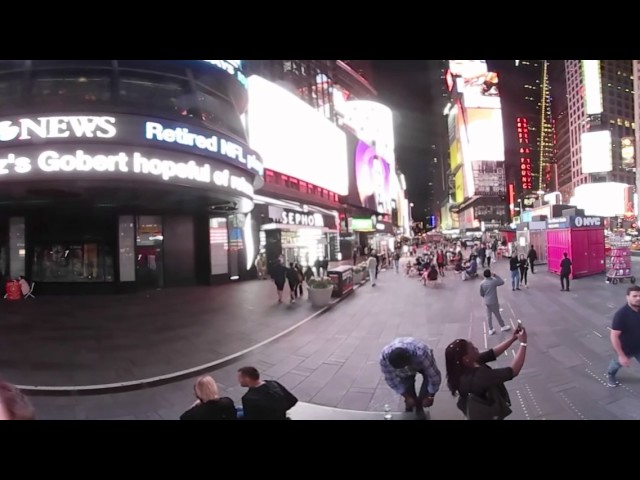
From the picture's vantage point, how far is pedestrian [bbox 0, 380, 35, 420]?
1.92m

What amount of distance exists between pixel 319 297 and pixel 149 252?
1.96 meters

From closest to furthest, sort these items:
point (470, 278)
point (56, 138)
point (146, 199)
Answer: point (56, 138), point (470, 278), point (146, 199)

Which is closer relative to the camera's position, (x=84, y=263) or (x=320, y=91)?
(x=84, y=263)

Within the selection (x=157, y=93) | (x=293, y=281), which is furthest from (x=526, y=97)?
(x=157, y=93)

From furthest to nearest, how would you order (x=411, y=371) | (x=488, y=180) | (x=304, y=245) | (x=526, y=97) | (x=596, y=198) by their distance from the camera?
(x=488, y=180), (x=304, y=245), (x=596, y=198), (x=526, y=97), (x=411, y=371)

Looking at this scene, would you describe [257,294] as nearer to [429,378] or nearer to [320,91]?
[429,378]

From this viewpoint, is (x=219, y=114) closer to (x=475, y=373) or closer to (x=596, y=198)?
(x=475, y=373)

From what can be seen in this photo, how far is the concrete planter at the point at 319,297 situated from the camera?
141 inches

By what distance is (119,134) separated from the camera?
125 inches

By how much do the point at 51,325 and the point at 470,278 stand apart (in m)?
3.90

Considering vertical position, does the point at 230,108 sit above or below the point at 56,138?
above

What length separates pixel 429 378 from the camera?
2.13 meters
